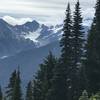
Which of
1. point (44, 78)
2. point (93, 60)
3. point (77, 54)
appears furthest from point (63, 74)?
point (44, 78)

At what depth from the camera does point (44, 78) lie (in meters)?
57.6

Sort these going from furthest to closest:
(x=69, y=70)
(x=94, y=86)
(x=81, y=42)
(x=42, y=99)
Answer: (x=42, y=99)
(x=81, y=42)
(x=69, y=70)
(x=94, y=86)

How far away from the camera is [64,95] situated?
5003 centimetres

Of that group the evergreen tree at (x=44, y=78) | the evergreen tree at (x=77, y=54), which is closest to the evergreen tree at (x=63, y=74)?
the evergreen tree at (x=77, y=54)

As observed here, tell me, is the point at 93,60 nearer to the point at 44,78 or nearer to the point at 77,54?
the point at 77,54

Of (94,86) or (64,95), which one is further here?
(64,95)

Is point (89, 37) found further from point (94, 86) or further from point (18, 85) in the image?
point (18, 85)

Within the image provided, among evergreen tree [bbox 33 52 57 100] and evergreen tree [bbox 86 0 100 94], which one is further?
evergreen tree [bbox 33 52 57 100]

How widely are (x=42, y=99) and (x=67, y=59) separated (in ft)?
30.1

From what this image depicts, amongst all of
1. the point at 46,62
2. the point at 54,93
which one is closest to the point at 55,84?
the point at 54,93

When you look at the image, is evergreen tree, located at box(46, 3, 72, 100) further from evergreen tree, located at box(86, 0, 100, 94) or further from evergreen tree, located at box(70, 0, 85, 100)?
evergreen tree, located at box(86, 0, 100, 94)

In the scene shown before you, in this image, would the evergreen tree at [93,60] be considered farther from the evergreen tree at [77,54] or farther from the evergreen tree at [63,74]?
the evergreen tree at [63,74]

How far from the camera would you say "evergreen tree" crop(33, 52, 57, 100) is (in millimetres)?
55688

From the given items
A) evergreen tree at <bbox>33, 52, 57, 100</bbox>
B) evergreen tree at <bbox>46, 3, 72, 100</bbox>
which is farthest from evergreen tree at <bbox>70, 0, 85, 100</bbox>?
evergreen tree at <bbox>33, 52, 57, 100</bbox>
